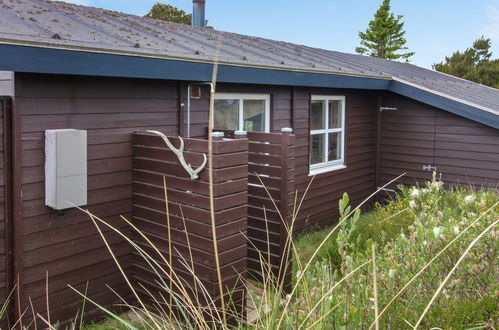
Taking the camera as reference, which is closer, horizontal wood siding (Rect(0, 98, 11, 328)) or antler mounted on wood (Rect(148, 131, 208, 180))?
horizontal wood siding (Rect(0, 98, 11, 328))

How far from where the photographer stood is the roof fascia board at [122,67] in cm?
344

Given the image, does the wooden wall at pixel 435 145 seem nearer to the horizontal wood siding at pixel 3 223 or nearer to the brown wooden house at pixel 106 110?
the brown wooden house at pixel 106 110

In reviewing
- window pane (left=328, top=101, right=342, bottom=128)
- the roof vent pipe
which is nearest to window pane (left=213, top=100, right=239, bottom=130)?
window pane (left=328, top=101, right=342, bottom=128)

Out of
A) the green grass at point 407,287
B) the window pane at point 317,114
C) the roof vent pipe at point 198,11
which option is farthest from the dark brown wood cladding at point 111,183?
the roof vent pipe at point 198,11

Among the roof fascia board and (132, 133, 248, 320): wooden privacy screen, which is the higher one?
the roof fascia board

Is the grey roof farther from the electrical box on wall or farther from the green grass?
the green grass

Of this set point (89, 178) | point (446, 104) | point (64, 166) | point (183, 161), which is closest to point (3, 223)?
point (64, 166)

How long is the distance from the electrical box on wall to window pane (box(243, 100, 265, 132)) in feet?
8.72

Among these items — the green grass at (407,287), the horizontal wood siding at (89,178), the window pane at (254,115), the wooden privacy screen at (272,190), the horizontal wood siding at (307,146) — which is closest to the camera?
the green grass at (407,287)

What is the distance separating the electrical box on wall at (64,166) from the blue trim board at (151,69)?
1.64ft

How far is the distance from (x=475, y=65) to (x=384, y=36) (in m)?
6.89

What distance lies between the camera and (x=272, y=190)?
490 cm

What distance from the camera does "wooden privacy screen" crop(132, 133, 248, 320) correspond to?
3932 millimetres

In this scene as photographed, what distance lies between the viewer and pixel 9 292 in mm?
3832
